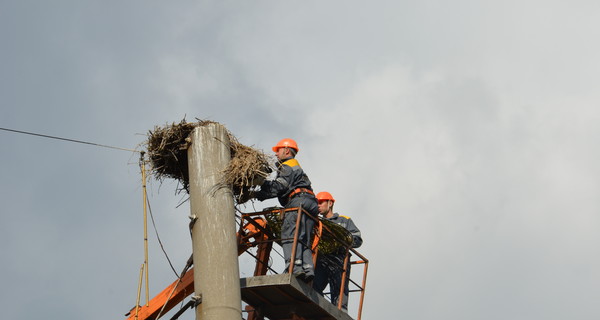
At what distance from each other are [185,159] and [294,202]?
1.57 meters


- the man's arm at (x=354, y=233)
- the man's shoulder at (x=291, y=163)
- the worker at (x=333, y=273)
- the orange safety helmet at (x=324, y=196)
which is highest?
the orange safety helmet at (x=324, y=196)

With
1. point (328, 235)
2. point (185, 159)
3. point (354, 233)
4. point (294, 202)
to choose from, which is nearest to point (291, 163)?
point (294, 202)

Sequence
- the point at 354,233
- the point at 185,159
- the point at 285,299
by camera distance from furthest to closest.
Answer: the point at 354,233, the point at 285,299, the point at 185,159

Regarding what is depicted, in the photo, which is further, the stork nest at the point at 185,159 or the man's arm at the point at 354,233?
the man's arm at the point at 354,233

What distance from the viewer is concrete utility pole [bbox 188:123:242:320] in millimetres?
8297

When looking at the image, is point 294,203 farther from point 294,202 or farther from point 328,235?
point 328,235

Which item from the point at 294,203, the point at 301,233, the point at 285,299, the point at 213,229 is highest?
the point at 294,203

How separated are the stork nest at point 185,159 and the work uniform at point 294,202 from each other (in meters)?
0.49

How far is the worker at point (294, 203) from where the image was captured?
421 inches

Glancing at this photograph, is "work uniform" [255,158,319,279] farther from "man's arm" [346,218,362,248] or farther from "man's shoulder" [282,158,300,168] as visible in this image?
"man's arm" [346,218,362,248]

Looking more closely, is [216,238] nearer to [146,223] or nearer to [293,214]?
[146,223]

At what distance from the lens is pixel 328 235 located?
39.9ft

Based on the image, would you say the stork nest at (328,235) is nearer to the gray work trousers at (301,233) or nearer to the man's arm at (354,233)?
the gray work trousers at (301,233)

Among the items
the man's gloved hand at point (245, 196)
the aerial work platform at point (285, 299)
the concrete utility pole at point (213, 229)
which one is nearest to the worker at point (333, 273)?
the aerial work platform at point (285, 299)
